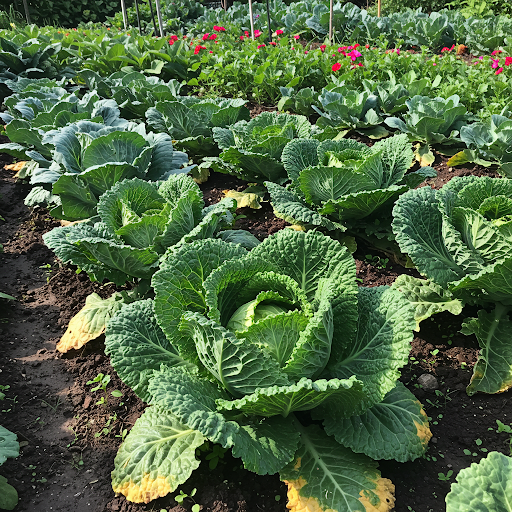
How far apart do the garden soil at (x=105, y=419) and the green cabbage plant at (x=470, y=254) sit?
161mm

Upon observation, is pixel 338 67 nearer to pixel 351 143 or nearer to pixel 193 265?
pixel 351 143

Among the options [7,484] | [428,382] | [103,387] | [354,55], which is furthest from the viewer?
[354,55]

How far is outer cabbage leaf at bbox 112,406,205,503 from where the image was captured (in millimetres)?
2242

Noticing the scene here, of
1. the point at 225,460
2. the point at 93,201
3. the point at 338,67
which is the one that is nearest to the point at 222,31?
the point at 338,67

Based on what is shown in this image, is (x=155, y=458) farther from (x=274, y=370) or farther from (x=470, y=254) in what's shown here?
(x=470, y=254)

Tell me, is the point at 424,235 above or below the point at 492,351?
above

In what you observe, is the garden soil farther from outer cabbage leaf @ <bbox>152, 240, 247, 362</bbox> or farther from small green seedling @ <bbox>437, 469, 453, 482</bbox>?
outer cabbage leaf @ <bbox>152, 240, 247, 362</bbox>

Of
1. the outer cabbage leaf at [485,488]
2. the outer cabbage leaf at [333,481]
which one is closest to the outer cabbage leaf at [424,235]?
the outer cabbage leaf at [333,481]

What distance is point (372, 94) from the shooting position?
5844 millimetres

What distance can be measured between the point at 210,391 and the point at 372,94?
470 cm

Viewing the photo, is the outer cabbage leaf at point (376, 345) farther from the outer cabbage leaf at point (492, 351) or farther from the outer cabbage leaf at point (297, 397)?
the outer cabbage leaf at point (492, 351)

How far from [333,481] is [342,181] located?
2.18 meters

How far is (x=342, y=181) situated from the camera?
3631 millimetres

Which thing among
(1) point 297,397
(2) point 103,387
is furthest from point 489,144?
(2) point 103,387
